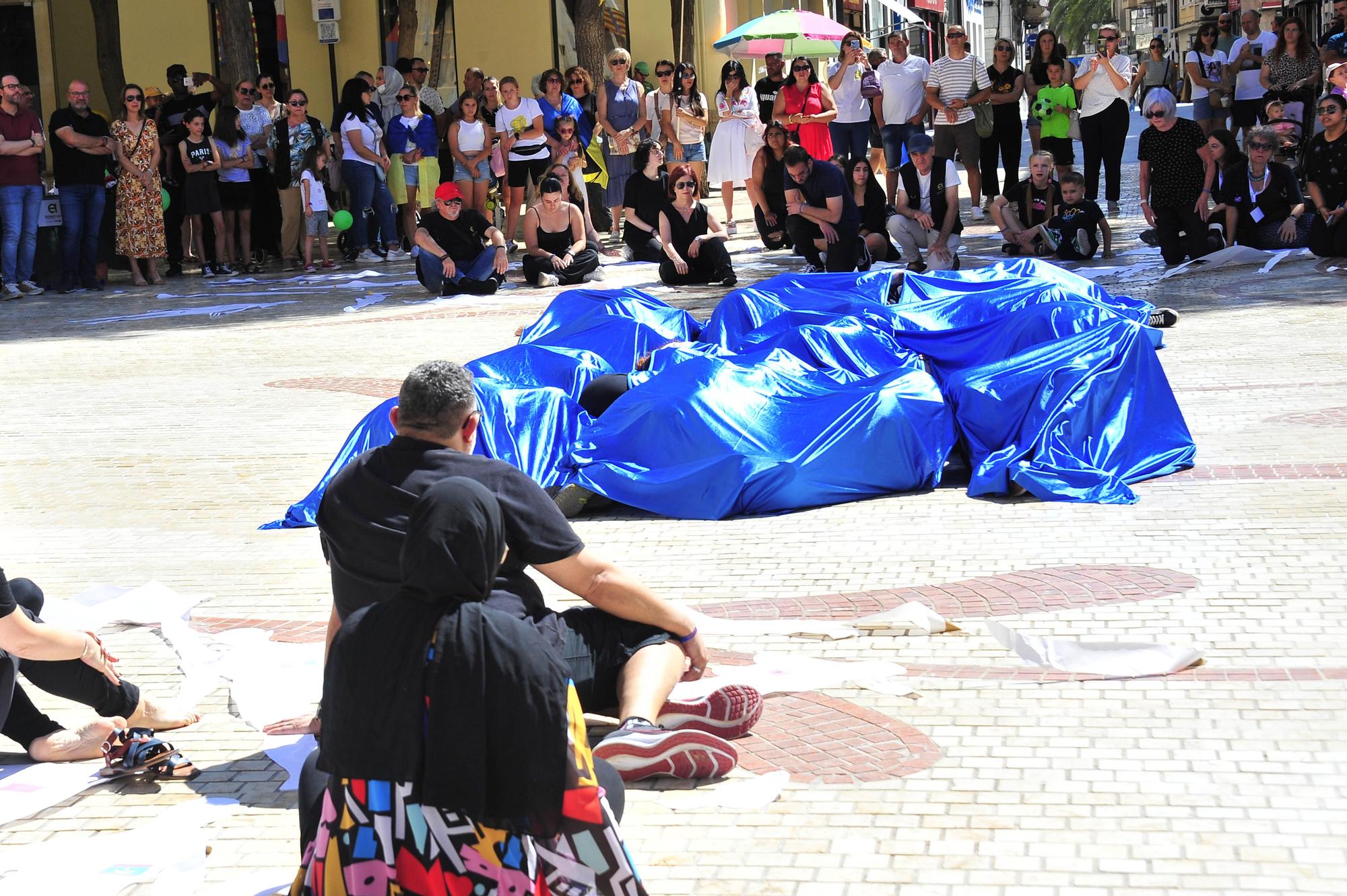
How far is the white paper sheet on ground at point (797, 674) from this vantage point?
4176 millimetres

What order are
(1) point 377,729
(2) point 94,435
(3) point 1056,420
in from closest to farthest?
1. (1) point 377,729
2. (3) point 1056,420
3. (2) point 94,435

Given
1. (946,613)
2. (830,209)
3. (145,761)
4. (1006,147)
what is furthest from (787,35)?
(145,761)

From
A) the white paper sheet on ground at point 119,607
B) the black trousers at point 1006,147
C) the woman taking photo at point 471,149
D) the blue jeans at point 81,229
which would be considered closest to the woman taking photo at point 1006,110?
the black trousers at point 1006,147

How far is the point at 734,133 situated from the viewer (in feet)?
55.8

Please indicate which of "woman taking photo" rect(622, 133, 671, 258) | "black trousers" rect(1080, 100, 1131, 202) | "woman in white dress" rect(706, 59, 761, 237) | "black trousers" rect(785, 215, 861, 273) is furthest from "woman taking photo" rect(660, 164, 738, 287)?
"black trousers" rect(1080, 100, 1131, 202)

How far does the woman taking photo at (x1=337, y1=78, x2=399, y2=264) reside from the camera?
15.8 m

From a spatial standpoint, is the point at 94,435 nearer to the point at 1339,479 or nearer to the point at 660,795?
the point at 660,795

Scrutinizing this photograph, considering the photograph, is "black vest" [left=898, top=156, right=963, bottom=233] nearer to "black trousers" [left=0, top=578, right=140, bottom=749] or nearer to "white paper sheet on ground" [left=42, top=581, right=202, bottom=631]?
"white paper sheet on ground" [left=42, top=581, right=202, bottom=631]

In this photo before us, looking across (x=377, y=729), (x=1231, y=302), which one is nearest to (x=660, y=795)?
(x=377, y=729)

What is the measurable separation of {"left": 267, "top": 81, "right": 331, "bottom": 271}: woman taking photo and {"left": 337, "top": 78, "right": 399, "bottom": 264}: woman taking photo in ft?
0.61

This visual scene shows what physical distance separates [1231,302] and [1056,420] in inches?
196

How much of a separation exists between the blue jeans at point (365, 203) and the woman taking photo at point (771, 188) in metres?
4.17

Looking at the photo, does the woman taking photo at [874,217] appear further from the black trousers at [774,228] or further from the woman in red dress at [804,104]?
the woman in red dress at [804,104]

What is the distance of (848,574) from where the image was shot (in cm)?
523
